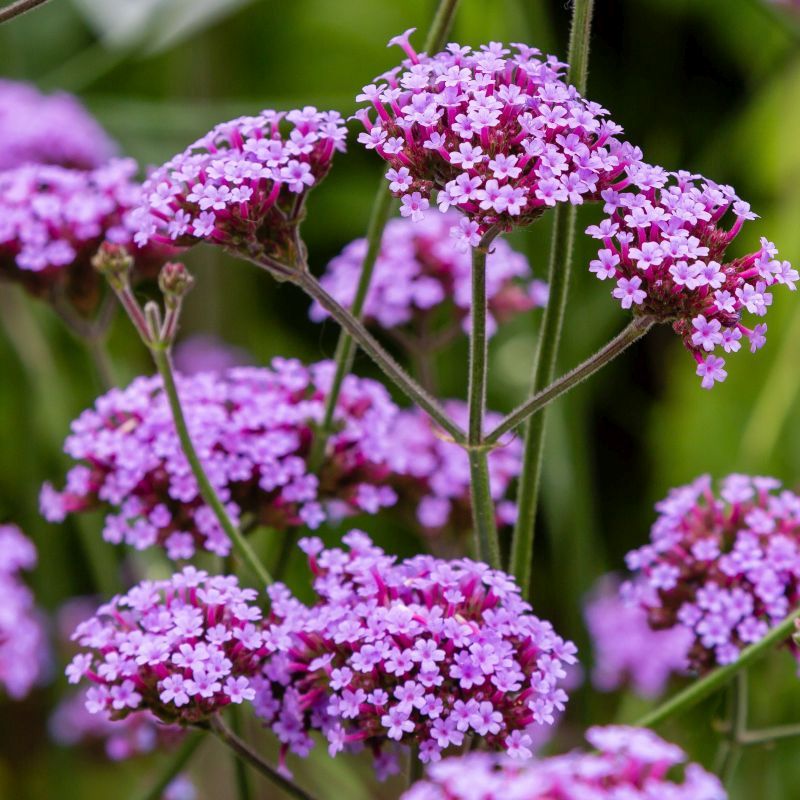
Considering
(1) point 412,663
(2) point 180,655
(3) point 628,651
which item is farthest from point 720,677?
(3) point 628,651

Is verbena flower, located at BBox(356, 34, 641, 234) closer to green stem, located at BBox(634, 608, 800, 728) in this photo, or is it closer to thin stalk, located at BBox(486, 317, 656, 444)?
thin stalk, located at BBox(486, 317, 656, 444)

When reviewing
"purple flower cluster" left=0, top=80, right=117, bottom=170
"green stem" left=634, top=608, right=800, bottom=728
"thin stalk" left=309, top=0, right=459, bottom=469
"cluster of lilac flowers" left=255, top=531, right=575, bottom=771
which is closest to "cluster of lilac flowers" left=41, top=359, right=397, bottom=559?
"thin stalk" left=309, top=0, right=459, bottom=469

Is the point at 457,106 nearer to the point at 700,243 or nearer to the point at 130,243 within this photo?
the point at 700,243

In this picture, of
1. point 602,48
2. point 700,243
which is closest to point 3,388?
point 602,48

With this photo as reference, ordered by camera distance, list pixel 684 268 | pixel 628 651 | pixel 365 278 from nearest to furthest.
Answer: pixel 684 268
pixel 365 278
pixel 628 651

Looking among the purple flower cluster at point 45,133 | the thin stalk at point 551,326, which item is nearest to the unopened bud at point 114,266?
the thin stalk at point 551,326

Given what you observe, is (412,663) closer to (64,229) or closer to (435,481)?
(435,481)
